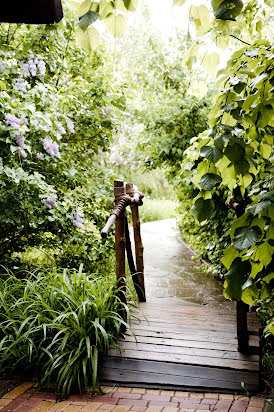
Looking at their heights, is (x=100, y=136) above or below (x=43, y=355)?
above

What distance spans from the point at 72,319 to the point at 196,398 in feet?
3.46

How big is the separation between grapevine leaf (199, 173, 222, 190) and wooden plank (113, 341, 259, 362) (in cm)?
203

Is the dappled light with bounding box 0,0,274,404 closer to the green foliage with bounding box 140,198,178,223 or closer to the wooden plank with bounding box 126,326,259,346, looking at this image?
the wooden plank with bounding box 126,326,259,346

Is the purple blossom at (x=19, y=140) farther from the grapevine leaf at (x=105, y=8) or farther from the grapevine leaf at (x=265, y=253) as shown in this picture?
the grapevine leaf at (x=265, y=253)

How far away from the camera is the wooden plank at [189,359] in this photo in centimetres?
269

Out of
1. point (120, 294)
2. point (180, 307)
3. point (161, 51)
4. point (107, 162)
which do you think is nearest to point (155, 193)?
point (107, 162)

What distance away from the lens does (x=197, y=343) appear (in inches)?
119

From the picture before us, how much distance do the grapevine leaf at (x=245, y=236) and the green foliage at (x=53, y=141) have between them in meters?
2.70

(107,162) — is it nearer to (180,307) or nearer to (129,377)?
(180,307)

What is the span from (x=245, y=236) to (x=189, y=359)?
2.01 m

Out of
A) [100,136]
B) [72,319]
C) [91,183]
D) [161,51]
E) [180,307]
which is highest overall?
[161,51]

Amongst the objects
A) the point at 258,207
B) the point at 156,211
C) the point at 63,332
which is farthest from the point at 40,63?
the point at 156,211

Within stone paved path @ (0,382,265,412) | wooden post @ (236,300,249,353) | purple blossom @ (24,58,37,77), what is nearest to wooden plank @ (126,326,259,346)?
wooden post @ (236,300,249,353)

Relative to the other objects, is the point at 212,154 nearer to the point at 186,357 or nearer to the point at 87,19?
the point at 87,19
